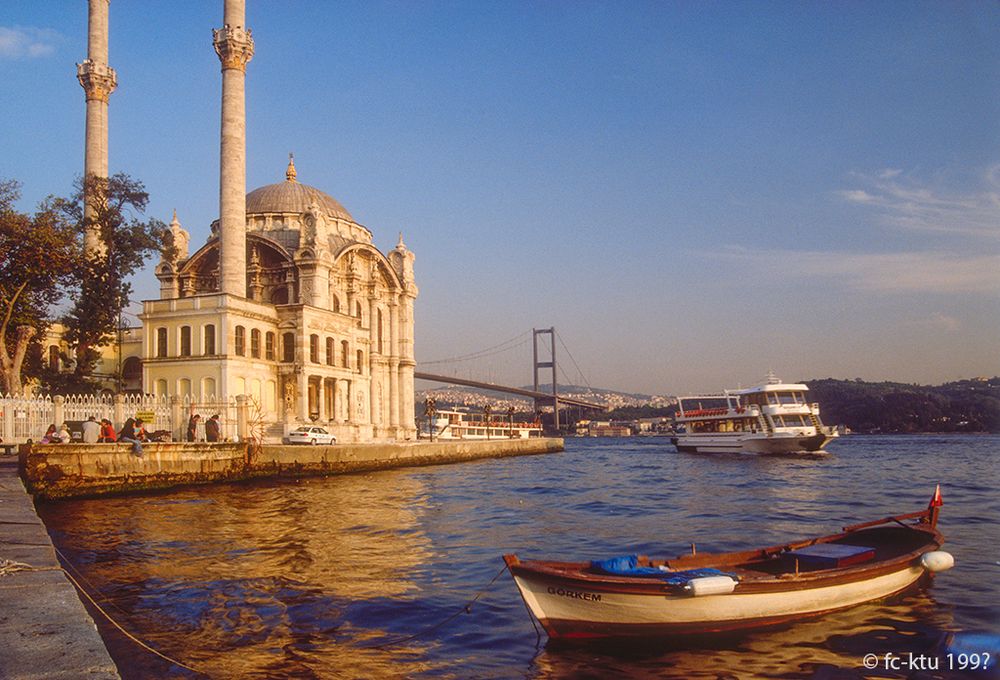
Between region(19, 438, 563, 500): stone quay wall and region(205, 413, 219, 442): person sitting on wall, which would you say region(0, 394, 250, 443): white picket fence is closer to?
region(205, 413, 219, 442): person sitting on wall

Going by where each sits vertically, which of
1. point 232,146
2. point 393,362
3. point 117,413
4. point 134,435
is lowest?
point 134,435

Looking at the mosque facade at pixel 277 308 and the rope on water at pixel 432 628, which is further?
the mosque facade at pixel 277 308

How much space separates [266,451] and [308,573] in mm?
15342

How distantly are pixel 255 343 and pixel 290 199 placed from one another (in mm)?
14575

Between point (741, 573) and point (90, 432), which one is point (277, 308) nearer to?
point (90, 432)

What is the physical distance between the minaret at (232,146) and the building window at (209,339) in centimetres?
211

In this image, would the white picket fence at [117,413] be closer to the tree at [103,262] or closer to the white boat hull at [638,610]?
the tree at [103,262]

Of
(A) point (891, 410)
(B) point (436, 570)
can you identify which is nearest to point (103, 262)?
(B) point (436, 570)

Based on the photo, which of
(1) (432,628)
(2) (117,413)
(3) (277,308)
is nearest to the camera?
(1) (432,628)

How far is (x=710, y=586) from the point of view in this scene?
23.3ft

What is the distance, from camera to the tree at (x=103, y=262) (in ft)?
103

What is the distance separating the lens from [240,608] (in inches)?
338

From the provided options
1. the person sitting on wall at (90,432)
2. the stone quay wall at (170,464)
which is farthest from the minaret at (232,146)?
the person sitting on wall at (90,432)

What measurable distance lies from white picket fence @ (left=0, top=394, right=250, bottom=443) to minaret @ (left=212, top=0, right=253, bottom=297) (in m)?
6.31
